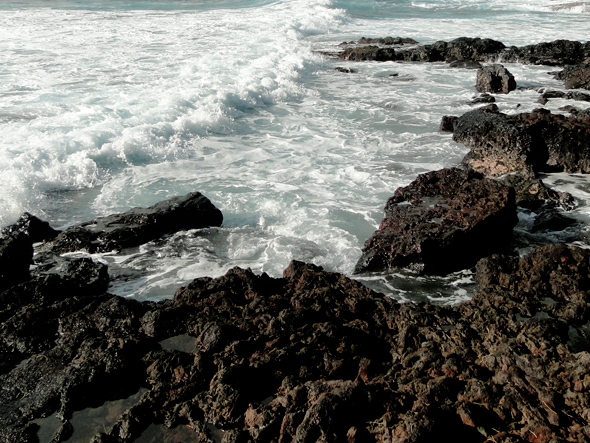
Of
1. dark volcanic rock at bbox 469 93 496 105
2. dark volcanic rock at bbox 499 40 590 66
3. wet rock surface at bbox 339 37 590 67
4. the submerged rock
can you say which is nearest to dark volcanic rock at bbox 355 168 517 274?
the submerged rock

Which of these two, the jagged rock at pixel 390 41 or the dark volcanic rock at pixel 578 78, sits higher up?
the jagged rock at pixel 390 41

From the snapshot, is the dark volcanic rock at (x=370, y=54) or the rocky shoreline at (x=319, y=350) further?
the dark volcanic rock at (x=370, y=54)

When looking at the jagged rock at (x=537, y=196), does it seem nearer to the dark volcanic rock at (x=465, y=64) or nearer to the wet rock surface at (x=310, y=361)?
the wet rock surface at (x=310, y=361)

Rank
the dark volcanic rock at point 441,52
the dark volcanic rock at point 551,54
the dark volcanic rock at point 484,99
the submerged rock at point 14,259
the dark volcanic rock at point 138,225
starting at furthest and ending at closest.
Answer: the dark volcanic rock at point 441,52 → the dark volcanic rock at point 551,54 → the dark volcanic rock at point 484,99 → the dark volcanic rock at point 138,225 → the submerged rock at point 14,259

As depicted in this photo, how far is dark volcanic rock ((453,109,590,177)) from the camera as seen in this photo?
949 cm

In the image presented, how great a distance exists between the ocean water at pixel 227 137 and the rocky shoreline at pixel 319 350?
741mm

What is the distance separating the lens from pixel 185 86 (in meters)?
16.6

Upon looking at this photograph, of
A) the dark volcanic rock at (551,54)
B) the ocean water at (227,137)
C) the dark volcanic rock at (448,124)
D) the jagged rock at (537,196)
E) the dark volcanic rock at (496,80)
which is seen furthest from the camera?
the dark volcanic rock at (551,54)

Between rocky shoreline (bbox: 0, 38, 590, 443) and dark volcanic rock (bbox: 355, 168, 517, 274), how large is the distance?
2cm

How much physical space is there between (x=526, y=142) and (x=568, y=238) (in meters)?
2.89

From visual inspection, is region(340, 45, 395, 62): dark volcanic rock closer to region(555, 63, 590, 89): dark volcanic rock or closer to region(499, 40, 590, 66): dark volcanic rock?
region(499, 40, 590, 66): dark volcanic rock

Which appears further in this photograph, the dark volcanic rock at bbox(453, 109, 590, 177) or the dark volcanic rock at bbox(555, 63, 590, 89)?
the dark volcanic rock at bbox(555, 63, 590, 89)

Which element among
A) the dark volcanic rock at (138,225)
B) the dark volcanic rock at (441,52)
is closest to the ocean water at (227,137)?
the dark volcanic rock at (138,225)

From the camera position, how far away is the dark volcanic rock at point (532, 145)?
9492 mm
